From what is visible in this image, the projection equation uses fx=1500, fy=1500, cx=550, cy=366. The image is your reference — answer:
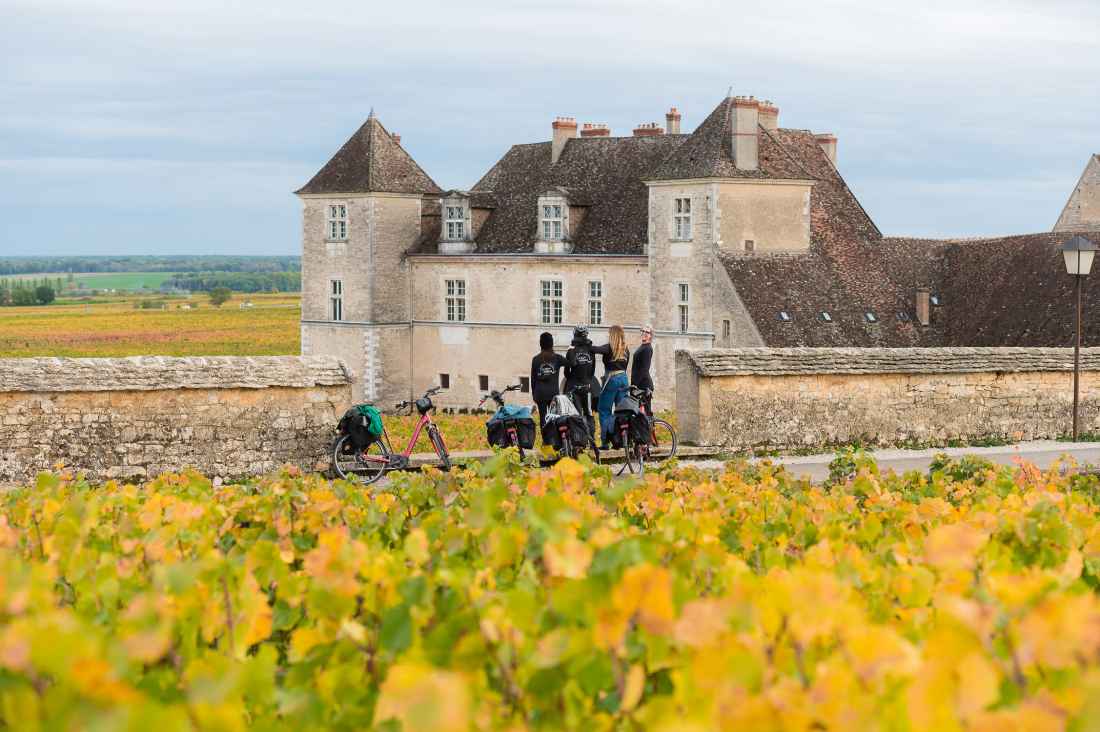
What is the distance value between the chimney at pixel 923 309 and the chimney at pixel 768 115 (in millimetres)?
10468

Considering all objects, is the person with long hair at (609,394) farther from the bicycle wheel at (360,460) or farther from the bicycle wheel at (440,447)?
the bicycle wheel at (360,460)

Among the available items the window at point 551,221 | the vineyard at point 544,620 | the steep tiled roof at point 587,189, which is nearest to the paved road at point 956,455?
the vineyard at point 544,620

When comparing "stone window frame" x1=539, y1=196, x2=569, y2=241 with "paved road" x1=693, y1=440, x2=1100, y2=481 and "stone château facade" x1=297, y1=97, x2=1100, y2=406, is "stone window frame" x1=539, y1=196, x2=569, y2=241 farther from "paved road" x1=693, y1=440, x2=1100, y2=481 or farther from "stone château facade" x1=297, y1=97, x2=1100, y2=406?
"paved road" x1=693, y1=440, x2=1100, y2=481

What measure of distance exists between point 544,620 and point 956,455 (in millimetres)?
16322

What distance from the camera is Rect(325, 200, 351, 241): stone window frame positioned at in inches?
2542

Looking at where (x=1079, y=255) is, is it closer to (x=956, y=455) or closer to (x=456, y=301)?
(x=956, y=455)

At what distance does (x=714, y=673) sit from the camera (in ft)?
10.0

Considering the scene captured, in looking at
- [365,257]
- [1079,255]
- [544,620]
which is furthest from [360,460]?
[365,257]

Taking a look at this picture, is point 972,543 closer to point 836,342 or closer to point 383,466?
point 383,466

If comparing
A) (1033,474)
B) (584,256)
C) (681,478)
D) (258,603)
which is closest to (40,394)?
(681,478)

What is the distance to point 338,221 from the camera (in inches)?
2554

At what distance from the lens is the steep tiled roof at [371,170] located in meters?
64.4

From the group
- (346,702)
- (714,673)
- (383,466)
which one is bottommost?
(383,466)

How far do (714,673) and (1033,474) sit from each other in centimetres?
814
